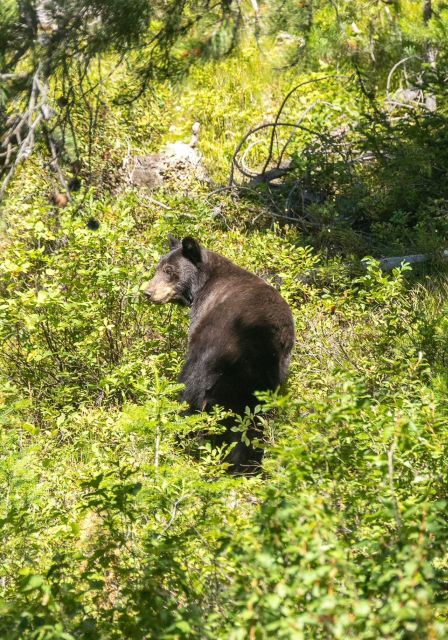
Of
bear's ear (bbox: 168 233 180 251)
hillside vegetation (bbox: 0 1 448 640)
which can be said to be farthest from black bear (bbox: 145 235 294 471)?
bear's ear (bbox: 168 233 180 251)

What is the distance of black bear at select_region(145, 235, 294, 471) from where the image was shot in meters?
5.81

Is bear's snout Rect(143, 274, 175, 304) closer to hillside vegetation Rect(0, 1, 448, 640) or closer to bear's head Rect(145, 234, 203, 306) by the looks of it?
bear's head Rect(145, 234, 203, 306)

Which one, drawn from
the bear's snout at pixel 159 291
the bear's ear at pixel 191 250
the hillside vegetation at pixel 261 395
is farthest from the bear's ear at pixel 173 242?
the bear's snout at pixel 159 291

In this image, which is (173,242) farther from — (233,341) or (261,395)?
(261,395)

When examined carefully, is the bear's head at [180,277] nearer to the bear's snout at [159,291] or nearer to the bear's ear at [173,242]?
the bear's snout at [159,291]

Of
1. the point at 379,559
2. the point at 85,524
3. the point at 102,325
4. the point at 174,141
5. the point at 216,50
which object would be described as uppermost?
the point at 216,50

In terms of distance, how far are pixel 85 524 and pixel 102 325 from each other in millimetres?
2190

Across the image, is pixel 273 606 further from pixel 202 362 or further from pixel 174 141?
pixel 174 141

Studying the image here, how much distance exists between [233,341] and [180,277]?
155 centimetres

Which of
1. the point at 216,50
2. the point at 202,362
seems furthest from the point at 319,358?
the point at 216,50

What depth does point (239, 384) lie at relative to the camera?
581 centimetres

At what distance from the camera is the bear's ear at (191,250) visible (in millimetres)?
7387

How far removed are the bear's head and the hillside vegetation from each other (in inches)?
6.8

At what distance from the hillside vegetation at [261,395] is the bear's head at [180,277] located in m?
0.17
